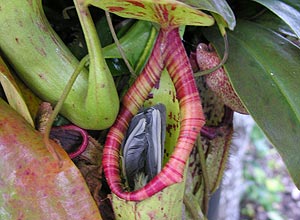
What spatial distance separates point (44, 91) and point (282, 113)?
0.84 feet

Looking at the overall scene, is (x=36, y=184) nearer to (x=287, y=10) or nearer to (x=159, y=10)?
(x=159, y=10)

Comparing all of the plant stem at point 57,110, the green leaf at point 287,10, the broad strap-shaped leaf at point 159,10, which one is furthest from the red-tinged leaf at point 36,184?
the green leaf at point 287,10

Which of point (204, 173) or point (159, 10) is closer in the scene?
point (159, 10)

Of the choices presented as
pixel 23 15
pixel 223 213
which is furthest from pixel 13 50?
pixel 223 213

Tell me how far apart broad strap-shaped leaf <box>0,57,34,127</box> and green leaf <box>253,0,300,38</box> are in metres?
0.28

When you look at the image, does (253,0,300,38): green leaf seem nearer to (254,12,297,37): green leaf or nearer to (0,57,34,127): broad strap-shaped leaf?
(254,12,297,37): green leaf

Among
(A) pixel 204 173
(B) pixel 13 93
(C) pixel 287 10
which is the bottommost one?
(A) pixel 204 173

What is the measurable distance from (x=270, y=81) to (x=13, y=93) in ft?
0.91

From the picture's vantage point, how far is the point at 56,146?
0.44m

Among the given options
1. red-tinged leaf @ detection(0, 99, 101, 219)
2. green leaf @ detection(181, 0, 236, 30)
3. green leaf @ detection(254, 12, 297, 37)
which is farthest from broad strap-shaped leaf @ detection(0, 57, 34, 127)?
green leaf @ detection(254, 12, 297, 37)

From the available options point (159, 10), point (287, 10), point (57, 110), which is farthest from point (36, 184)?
point (287, 10)

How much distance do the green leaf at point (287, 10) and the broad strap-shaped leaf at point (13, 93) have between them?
28 centimetres

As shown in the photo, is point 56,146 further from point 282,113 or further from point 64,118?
point 282,113

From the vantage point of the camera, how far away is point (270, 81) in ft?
1.64
